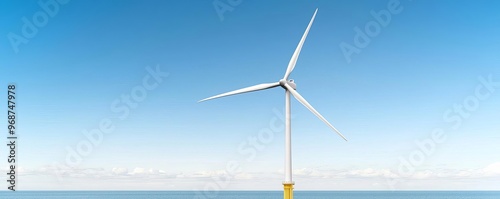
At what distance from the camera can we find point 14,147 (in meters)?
36.4

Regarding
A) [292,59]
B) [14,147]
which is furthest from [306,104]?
[14,147]

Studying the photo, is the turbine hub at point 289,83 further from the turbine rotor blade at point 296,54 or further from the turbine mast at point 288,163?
the turbine mast at point 288,163

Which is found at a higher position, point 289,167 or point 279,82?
point 279,82

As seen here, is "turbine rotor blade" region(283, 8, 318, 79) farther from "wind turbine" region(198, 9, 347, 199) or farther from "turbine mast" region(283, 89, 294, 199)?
"turbine mast" region(283, 89, 294, 199)

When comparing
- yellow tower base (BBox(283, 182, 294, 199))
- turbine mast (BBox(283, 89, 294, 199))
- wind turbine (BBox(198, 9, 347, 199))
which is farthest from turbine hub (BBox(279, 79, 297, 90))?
yellow tower base (BBox(283, 182, 294, 199))

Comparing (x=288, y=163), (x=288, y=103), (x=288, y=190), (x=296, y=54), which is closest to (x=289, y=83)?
(x=288, y=103)

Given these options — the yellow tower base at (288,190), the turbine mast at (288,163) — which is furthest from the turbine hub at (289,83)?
the yellow tower base at (288,190)

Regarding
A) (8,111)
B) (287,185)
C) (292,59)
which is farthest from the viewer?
(292,59)

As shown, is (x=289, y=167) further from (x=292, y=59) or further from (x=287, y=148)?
(x=292, y=59)

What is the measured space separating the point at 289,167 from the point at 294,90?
232 inches

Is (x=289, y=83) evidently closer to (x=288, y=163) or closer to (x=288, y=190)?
(x=288, y=163)

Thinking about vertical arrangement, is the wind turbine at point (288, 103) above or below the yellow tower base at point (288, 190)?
above

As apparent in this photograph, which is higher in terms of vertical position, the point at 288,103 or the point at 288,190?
the point at 288,103

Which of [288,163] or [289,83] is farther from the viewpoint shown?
[289,83]
